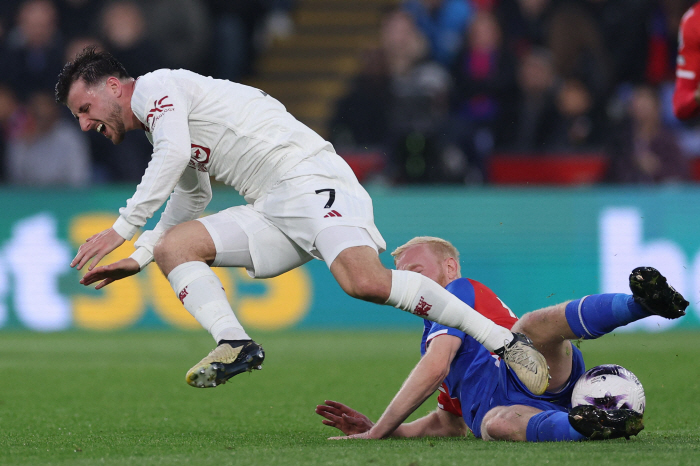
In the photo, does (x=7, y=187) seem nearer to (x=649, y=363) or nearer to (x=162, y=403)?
(x=162, y=403)

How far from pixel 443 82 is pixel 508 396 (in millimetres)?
8125

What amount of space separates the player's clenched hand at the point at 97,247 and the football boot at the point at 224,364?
2.06 feet

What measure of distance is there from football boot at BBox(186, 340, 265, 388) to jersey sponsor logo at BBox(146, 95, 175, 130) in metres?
1.04

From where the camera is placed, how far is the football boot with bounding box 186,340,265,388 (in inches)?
160

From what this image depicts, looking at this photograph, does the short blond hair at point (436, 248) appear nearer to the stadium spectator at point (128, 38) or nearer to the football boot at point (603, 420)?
the football boot at point (603, 420)

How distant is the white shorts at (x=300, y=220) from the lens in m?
4.56

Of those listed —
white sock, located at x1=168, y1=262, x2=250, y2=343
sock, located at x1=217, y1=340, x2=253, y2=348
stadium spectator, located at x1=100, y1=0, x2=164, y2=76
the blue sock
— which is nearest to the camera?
the blue sock

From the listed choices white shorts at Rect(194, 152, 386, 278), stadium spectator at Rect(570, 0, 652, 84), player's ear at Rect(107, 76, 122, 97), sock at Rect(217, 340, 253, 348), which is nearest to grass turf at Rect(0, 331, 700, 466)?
sock at Rect(217, 340, 253, 348)

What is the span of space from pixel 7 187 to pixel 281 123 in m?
6.37

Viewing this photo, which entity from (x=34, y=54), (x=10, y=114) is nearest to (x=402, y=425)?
(x=10, y=114)

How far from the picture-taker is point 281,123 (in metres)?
4.83

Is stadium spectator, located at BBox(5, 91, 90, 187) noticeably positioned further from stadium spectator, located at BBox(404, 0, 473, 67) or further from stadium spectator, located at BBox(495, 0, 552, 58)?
stadium spectator, located at BBox(495, 0, 552, 58)

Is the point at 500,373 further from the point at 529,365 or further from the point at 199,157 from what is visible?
the point at 199,157

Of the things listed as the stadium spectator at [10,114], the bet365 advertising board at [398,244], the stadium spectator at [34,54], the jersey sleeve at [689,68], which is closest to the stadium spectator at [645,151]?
the bet365 advertising board at [398,244]
